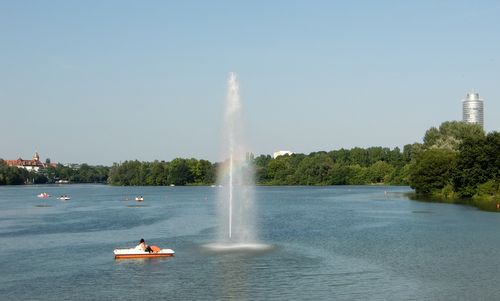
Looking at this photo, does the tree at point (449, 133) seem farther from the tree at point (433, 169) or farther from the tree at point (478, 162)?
the tree at point (478, 162)

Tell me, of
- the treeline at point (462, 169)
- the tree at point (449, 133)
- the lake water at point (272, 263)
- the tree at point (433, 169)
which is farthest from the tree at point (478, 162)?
the lake water at point (272, 263)

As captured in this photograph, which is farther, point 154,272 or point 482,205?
point 482,205

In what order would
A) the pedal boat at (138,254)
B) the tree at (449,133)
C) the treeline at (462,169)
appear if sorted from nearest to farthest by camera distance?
the pedal boat at (138,254) → the treeline at (462,169) → the tree at (449,133)

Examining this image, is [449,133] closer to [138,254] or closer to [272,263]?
[272,263]

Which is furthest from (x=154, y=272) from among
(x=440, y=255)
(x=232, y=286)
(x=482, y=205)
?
(x=482, y=205)

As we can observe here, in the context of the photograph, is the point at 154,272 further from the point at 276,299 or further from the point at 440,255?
the point at 440,255

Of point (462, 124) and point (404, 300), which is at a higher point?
point (462, 124)

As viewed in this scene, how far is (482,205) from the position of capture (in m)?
84.4

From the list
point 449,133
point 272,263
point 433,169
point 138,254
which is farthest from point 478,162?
point 138,254

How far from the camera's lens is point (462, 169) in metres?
98.9

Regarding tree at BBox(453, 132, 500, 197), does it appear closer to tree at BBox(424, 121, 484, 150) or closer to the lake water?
tree at BBox(424, 121, 484, 150)

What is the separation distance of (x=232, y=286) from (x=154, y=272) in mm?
6176

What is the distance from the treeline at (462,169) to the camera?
310ft

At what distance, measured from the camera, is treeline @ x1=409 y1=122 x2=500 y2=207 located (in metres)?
94.5
